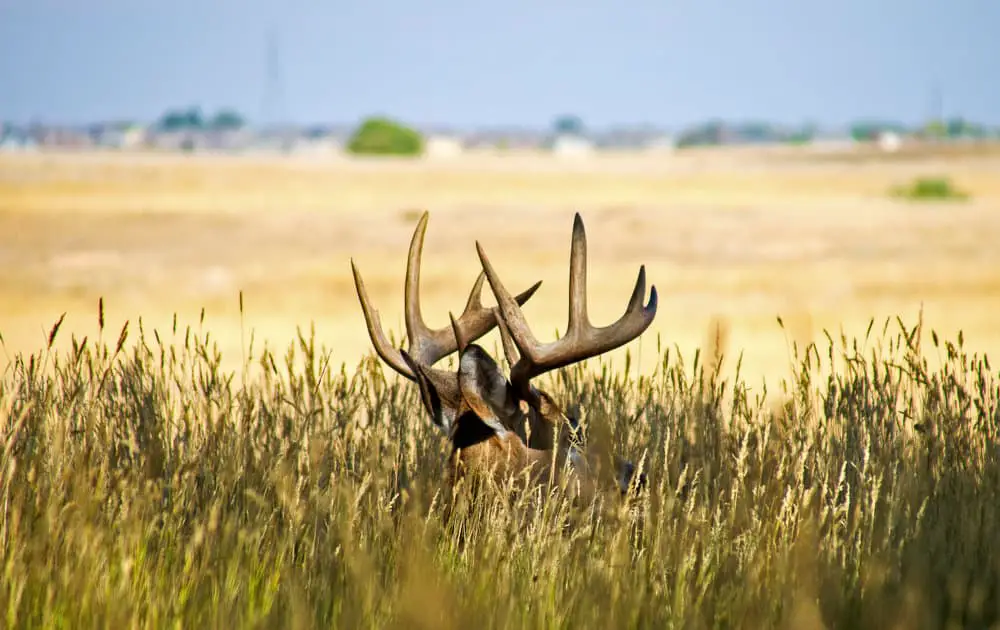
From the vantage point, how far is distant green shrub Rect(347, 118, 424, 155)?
11200cm

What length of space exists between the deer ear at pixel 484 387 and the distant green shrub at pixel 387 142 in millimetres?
107920

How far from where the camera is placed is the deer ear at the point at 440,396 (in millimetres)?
5000

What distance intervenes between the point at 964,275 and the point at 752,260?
475 centimetres

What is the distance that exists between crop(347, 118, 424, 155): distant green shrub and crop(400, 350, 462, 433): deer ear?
10779 cm

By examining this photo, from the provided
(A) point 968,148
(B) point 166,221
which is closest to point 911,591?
(B) point 166,221

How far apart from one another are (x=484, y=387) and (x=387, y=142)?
10991 centimetres

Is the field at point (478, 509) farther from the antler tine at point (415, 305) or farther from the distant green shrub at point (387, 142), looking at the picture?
the distant green shrub at point (387, 142)

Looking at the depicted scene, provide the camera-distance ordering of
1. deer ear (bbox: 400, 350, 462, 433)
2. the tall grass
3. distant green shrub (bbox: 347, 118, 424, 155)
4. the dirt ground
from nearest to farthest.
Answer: the tall grass
deer ear (bbox: 400, 350, 462, 433)
the dirt ground
distant green shrub (bbox: 347, 118, 424, 155)

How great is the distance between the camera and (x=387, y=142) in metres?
113

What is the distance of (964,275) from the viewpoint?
80.0ft

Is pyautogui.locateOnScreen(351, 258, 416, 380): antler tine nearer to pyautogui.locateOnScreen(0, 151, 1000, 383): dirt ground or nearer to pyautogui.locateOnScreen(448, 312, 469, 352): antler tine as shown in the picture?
pyautogui.locateOnScreen(448, 312, 469, 352): antler tine

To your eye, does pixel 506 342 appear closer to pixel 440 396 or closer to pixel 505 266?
pixel 440 396

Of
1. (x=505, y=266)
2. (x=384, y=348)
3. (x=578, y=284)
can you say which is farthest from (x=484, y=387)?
(x=505, y=266)

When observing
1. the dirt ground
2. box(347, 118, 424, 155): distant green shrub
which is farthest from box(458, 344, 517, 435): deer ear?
box(347, 118, 424, 155): distant green shrub
